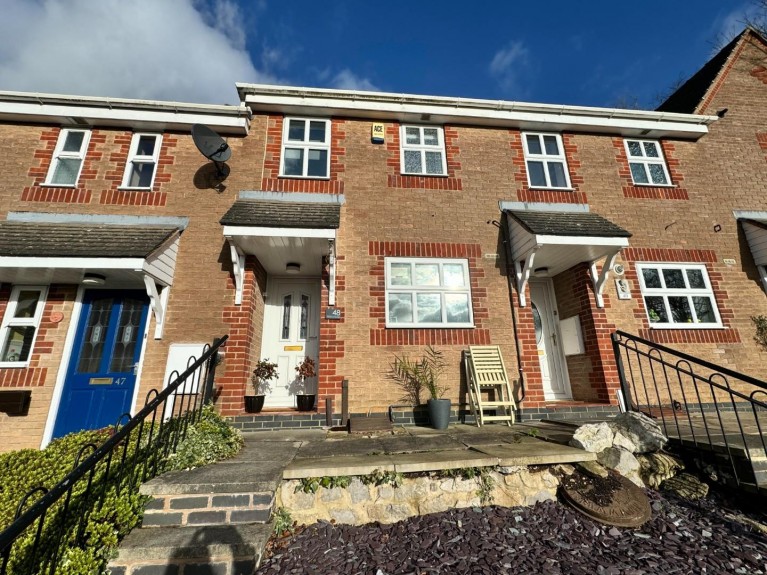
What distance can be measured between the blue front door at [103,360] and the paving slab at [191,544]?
3902 mm

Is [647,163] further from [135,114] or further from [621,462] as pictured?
[135,114]

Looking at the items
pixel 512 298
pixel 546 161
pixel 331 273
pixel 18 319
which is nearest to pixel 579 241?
pixel 512 298

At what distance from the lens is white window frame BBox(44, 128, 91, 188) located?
6316mm

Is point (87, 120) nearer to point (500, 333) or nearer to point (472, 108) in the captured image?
point (472, 108)

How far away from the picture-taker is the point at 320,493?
2910 mm

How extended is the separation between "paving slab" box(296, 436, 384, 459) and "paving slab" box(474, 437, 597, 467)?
116 centimetres

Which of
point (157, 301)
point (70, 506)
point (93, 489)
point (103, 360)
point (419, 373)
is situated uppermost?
point (157, 301)

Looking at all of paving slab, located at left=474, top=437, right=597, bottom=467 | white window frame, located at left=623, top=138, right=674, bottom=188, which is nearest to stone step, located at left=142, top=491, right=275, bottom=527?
paving slab, located at left=474, top=437, right=597, bottom=467

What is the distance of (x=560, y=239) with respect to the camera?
582 centimetres

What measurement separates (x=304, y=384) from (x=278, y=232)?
9.67 feet

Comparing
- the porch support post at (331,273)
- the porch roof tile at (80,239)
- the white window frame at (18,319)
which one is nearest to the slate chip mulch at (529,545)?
the porch support post at (331,273)

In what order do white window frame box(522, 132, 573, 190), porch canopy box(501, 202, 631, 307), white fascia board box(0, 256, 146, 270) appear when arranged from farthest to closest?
white window frame box(522, 132, 573, 190) < porch canopy box(501, 202, 631, 307) < white fascia board box(0, 256, 146, 270)

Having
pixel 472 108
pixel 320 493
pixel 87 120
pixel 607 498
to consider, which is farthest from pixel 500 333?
pixel 87 120

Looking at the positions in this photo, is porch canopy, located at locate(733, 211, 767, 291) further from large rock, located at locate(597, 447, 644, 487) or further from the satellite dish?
the satellite dish
